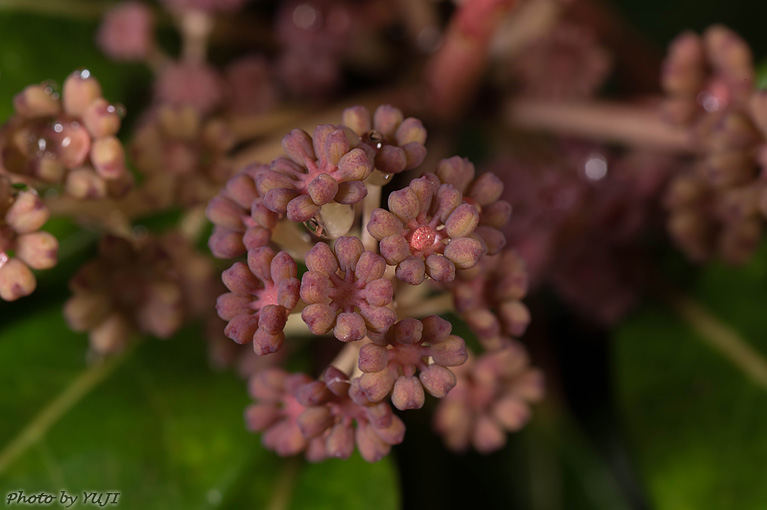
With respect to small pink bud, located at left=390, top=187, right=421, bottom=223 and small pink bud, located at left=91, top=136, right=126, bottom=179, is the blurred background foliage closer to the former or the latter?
small pink bud, located at left=91, top=136, right=126, bottom=179

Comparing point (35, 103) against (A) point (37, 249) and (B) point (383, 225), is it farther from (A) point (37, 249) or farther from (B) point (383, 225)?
(B) point (383, 225)

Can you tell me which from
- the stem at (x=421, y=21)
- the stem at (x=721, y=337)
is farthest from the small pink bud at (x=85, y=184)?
the stem at (x=721, y=337)

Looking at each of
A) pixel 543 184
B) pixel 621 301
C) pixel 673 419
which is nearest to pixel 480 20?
pixel 543 184

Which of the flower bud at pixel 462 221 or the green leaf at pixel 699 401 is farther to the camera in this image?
the green leaf at pixel 699 401

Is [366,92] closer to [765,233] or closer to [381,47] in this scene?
[381,47]

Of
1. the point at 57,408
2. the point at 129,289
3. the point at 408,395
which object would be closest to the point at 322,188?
the point at 408,395

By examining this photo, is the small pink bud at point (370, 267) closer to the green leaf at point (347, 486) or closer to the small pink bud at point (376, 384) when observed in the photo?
the small pink bud at point (376, 384)

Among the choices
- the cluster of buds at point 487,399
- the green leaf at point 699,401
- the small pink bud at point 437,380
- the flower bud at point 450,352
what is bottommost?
the green leaf at point 699,401
